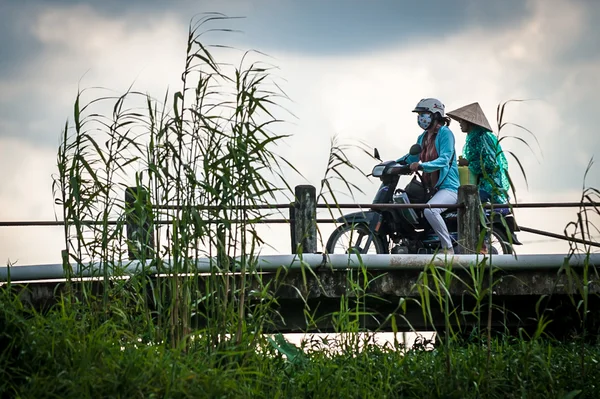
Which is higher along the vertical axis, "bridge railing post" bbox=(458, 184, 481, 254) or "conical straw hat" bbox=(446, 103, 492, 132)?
"conical straw hat" bbox=(446, 103, 492, 132)

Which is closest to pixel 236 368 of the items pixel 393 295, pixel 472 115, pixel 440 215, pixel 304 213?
pixel 393 295

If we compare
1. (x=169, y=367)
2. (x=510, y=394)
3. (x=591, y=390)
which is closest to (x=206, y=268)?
(x=169, y=367)

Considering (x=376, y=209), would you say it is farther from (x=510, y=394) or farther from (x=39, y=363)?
(x=39, y=363)

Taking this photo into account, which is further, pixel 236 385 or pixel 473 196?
pixel 473 196

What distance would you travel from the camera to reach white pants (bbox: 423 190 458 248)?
416 inches

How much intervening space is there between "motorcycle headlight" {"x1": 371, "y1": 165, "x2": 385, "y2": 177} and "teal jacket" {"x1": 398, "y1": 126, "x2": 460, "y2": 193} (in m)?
0.66

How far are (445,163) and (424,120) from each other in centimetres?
59

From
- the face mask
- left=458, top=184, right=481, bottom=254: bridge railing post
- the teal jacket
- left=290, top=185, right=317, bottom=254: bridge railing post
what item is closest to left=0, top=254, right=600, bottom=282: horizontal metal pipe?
left=290, top=185, right=317, bottom=254: bridge railing post

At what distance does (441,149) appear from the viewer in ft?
35.1

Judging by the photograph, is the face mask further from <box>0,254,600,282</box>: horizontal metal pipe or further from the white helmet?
<box>0,254,600,282</box>: horizontal metal pipe

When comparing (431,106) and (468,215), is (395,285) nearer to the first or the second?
(468,215)

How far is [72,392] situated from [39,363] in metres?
0.50

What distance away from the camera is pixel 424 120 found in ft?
35.7

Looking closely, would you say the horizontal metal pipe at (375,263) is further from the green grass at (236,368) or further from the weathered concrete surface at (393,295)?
the green grass at (236,368)
